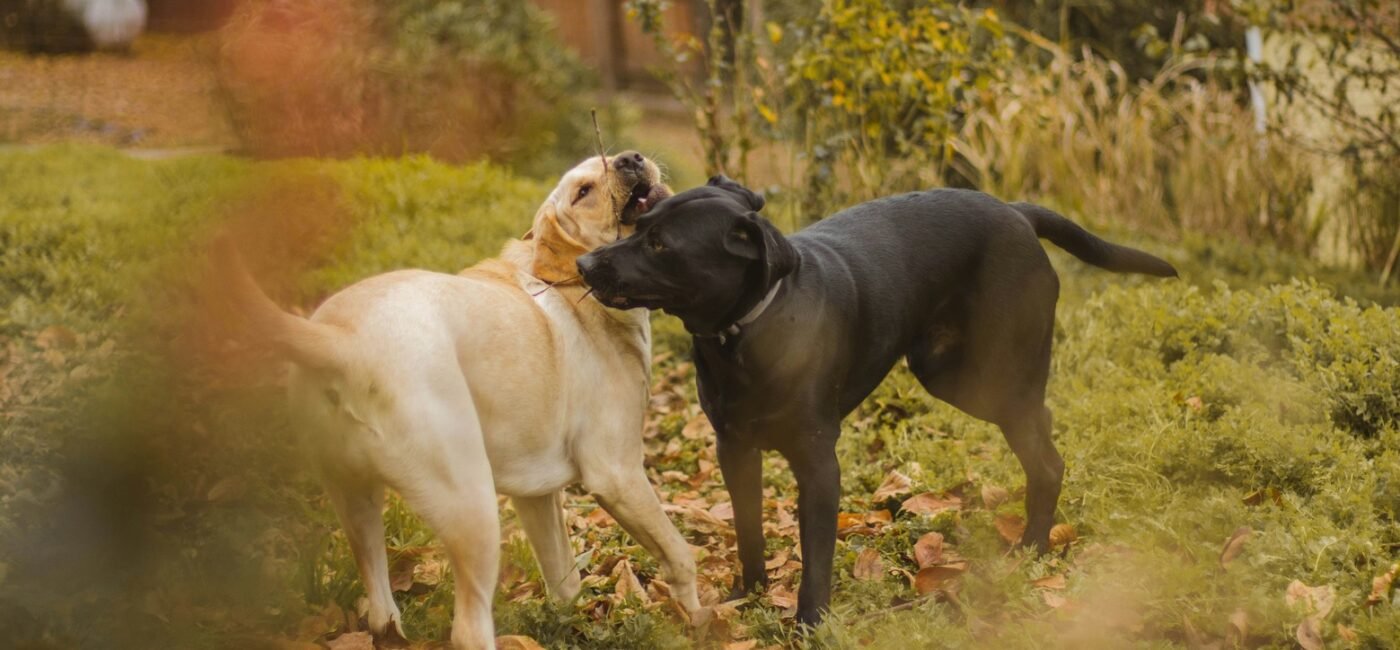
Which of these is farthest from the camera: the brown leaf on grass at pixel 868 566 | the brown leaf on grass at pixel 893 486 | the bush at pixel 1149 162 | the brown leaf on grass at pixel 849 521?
the bush at pixel 1149 162

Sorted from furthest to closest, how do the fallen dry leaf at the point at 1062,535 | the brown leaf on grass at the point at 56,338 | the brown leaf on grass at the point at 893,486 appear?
the brown leaf on grass at the point at 56,338
the brown leaf on grass at the point at 893,486
the fallen dry leaf at the point at 1062,535

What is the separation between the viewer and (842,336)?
3.62 m

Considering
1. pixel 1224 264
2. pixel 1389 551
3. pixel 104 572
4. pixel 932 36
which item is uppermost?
pixel 932 36

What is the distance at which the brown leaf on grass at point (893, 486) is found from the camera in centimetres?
470

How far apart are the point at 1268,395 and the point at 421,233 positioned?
5507mm

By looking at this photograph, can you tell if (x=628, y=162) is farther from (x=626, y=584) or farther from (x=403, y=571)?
(x=403, y=571)

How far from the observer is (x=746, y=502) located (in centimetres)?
383

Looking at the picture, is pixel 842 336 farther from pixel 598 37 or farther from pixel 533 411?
pixel 598 37

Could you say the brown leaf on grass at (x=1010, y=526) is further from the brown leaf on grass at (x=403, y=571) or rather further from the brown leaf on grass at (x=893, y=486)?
the brown leaf on grass at (x=403, y=571)

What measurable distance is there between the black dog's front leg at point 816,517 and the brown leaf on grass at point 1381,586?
1489 millimetres

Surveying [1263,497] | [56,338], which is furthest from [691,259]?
[56,338]

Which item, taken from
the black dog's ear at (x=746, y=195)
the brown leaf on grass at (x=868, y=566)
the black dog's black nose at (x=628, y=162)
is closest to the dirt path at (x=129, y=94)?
the black dog's black nose at (x=628, y=162)

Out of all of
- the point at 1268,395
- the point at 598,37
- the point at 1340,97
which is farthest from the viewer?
the point at 598,37

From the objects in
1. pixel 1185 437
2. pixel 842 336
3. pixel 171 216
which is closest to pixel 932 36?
pixel 1185 437
